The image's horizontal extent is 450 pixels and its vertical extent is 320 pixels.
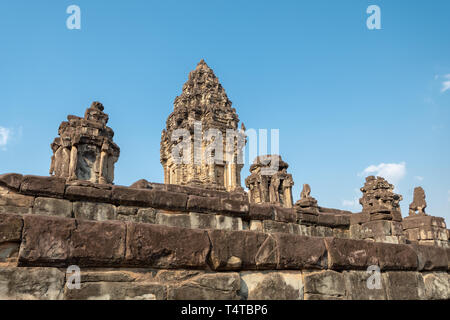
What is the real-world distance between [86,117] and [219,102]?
14704mm

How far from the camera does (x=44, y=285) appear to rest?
2.14 meters

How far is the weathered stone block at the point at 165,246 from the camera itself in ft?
7.91

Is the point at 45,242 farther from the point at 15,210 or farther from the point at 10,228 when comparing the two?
the point at 15,210

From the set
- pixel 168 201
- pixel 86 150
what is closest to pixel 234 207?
pixel 168 201

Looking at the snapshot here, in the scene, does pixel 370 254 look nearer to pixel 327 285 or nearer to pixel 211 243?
pixel 327 285

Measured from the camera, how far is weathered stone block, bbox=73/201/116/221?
6.37m

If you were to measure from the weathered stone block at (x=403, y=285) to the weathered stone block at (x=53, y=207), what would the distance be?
5.29m

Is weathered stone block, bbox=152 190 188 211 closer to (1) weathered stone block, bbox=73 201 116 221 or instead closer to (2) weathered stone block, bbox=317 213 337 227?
(1) weathered stone block, bbox=73 201 116 221

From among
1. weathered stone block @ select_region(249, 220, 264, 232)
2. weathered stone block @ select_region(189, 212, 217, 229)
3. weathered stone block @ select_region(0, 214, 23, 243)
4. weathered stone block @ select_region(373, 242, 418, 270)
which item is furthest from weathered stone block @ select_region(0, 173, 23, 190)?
weathered stone block @ select_region(373, 242, 418, 270)

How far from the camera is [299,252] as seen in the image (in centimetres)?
305

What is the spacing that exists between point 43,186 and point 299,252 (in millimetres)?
5044

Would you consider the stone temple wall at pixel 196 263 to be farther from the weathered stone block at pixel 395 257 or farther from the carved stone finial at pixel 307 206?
the carved stone finial at pixel 307 206

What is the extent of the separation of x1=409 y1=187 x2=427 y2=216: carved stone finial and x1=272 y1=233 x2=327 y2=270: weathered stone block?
16.6m

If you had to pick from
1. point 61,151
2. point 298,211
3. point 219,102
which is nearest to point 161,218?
point 298,211
